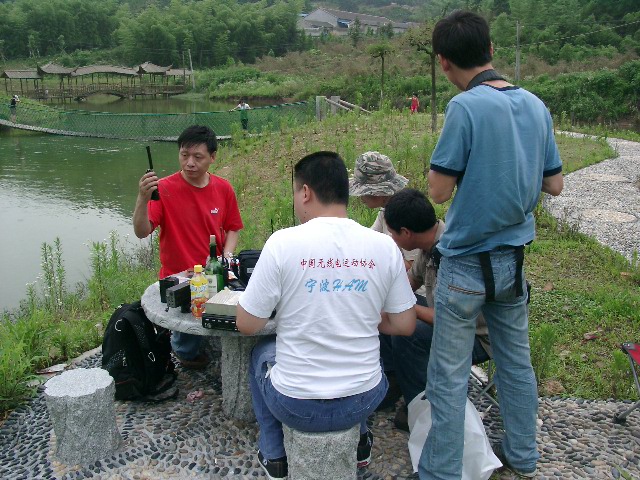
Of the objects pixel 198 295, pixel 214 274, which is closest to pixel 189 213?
pixel 214 274

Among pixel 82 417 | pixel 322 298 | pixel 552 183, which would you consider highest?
pixel 552 183

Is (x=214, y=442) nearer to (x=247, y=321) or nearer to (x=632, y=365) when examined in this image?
(x=247, y=321)

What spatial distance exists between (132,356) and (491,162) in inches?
81.5

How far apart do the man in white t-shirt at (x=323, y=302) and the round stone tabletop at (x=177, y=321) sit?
1.18ft

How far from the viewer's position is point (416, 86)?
27.5m

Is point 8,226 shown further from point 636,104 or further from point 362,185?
point 636,104

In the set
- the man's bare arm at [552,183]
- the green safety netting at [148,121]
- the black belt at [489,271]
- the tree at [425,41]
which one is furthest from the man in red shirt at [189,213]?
the green safety netting at [148,121]

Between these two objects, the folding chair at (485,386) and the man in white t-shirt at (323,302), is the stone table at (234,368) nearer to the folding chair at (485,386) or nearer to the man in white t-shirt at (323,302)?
the man in white t-shirt at (323,302)

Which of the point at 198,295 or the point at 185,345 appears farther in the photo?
the point at 185,345

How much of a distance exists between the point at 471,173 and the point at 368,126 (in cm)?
990

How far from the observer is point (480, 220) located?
2131 millimetres

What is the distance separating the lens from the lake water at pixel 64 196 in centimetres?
782

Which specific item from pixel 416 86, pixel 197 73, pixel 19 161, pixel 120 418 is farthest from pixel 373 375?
pixel 197 73

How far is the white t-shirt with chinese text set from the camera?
2.05m
